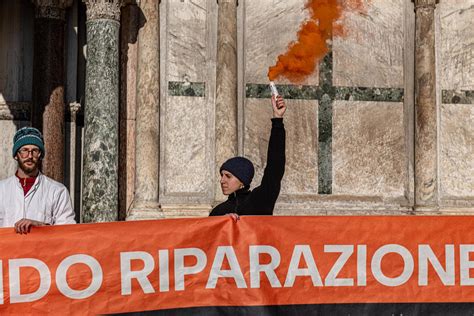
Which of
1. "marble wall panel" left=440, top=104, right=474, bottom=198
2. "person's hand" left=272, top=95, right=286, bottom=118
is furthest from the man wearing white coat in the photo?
"marble wall panel" left=440, top=104, right=474, bottom=198

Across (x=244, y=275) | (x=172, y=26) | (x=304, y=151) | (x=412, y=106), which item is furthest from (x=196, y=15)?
(x=244, y=275)

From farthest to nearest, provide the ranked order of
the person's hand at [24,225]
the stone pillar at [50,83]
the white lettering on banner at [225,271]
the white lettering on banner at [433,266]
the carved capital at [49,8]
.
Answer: the carved capital at [49,8], the stone pillar at [50,83], the white lettering on banner at [433,266], the white lettering on banner at [225,271], the person's hand at [24,225]

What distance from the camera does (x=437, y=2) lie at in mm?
14617

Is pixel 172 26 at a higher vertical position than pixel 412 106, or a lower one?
higher

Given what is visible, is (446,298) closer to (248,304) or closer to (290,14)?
(248,304)

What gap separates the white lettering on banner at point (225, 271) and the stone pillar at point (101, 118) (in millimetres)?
5375

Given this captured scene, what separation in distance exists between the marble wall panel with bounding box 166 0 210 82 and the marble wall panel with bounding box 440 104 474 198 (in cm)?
346

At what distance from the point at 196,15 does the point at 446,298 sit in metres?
7.32

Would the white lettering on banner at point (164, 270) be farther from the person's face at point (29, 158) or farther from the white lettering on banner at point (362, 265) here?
the white lettering on banner at point (362, 265)

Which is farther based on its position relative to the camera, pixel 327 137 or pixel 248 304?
pixel 327 137

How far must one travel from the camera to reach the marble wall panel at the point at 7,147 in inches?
559

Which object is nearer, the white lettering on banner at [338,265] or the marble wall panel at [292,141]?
the white lettering on banner at [338,265]

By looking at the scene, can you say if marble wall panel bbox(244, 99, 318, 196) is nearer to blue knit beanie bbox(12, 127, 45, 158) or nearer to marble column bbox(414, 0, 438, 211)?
marble column bbox(414, 0, 438, 211)

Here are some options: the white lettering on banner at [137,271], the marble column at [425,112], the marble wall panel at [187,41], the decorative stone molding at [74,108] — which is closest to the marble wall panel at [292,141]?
the marble wall panel at [187,41]
